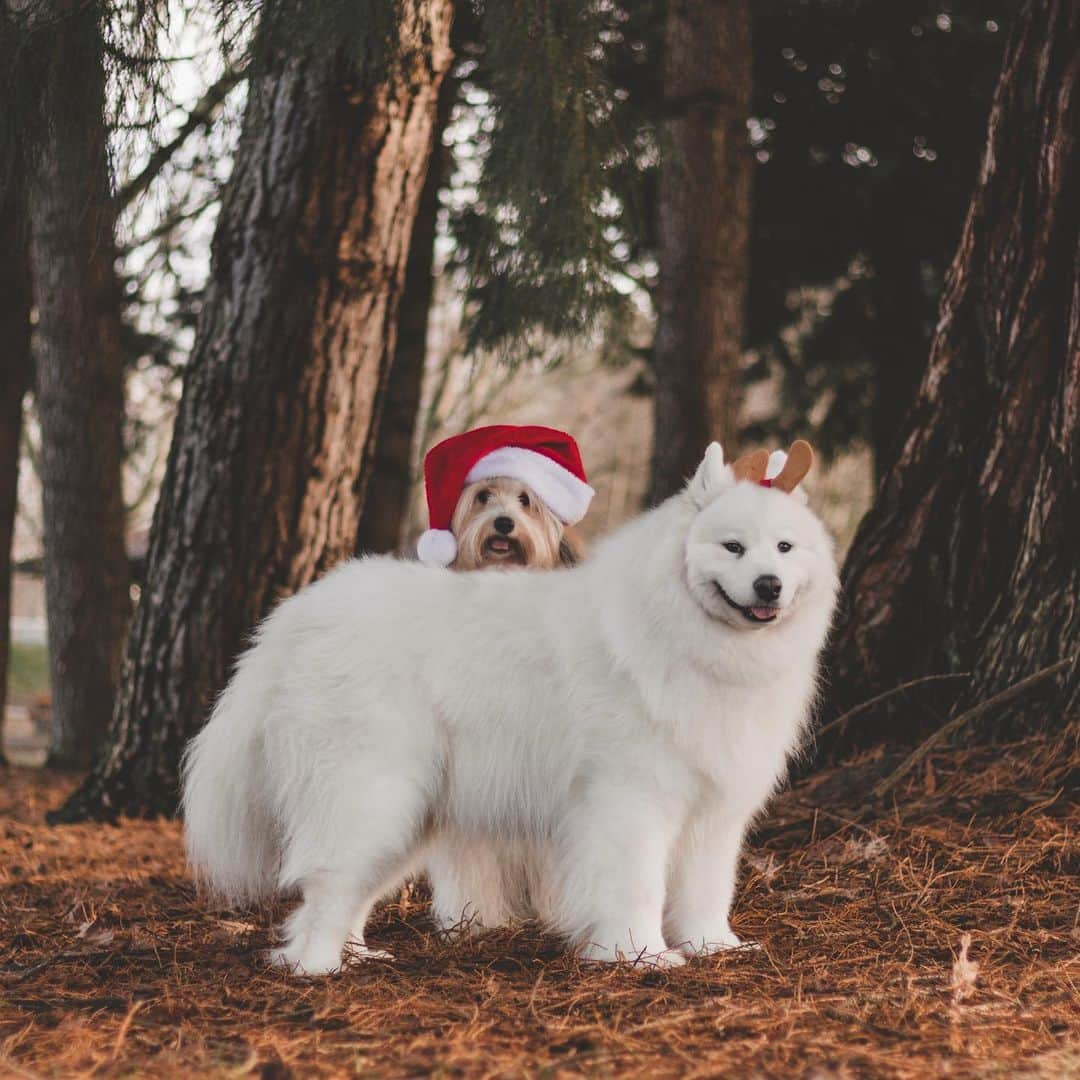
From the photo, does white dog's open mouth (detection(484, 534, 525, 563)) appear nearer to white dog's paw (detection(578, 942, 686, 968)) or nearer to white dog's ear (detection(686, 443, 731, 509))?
white dog's ear (detection(686, 443, 731, 509))

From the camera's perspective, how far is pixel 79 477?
28.5 ft

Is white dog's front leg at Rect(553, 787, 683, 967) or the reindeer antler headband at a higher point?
the reindeer antler headband

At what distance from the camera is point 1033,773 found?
171 inches

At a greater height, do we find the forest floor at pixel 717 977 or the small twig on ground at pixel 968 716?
the small twig on ground at pixel 968 716

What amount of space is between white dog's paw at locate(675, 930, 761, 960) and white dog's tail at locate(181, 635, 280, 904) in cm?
126

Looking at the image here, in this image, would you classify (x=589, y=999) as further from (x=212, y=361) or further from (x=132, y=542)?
(x=132, y=542)

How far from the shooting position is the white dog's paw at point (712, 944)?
11.7 feet

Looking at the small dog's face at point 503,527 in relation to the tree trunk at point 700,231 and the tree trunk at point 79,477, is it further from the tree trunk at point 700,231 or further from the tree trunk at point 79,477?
the tree trunk at point 79,477

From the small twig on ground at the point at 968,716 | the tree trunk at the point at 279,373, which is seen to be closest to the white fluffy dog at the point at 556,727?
the small twig on ground at the point at 968,716

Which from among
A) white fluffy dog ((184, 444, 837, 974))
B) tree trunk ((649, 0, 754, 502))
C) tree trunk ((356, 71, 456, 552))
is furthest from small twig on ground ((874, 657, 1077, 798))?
tree trunk ((356, 71, 456, 552))

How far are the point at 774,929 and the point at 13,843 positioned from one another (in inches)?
141

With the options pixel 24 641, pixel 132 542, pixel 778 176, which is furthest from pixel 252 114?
pixel 24 641

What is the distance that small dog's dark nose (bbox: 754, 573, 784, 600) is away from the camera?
3.33m

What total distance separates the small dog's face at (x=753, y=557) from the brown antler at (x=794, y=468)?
0.10m
